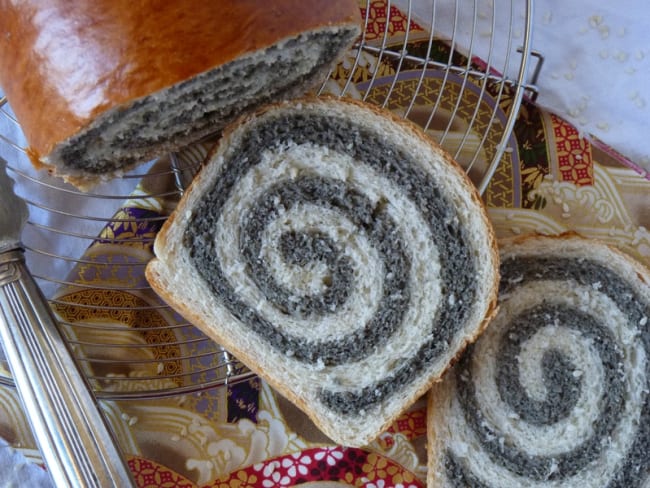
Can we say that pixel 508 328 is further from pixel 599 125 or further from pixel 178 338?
pixel 178 338

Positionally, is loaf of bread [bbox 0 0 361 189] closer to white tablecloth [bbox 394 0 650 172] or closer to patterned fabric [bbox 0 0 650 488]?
patterned fabric [bbox 0 0 650 488]

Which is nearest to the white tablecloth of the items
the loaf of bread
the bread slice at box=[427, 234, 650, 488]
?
the bread slice at box=[427, 234, 650, 488]

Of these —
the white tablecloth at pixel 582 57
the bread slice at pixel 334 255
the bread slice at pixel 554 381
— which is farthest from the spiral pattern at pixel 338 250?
the white tablecloth at pixel 582 57

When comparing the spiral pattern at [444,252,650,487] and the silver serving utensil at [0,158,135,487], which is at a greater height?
the spiral pattern at [444,252,650,487]

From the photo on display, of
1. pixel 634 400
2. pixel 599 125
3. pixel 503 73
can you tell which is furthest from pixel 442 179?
pixel 634 400

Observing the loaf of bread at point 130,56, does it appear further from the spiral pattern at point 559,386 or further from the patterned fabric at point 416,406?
the spiral pattern at point 559,386

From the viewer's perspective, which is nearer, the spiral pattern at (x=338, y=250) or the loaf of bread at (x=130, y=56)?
the loaf of bread at (x=130, y=56)

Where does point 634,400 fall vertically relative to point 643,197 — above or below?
below

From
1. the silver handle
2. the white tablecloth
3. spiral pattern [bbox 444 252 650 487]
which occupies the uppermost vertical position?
the white tablecloth
